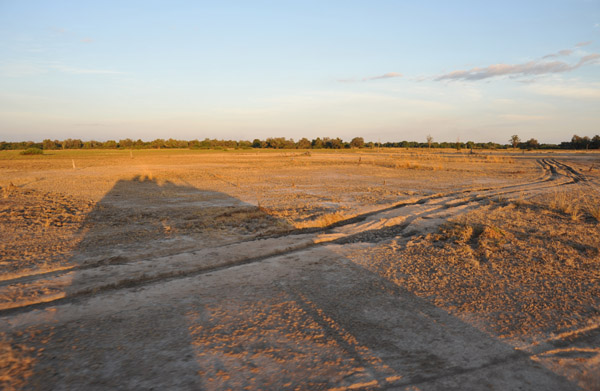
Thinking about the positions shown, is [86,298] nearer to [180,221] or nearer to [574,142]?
→ [180,221]

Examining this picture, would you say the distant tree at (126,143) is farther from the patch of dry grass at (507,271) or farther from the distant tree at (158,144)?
the patch of dry grass at (507,271)

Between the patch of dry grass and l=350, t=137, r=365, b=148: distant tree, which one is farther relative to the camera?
l=350, t=137, r=365, b=148: distant tree

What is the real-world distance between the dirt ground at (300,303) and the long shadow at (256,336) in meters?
0.02

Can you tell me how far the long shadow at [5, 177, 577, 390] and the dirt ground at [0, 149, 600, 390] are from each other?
18 millimetres

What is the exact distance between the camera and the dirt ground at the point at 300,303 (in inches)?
120

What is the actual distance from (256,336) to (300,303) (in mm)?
944

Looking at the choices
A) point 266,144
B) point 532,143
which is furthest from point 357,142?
point 532,143

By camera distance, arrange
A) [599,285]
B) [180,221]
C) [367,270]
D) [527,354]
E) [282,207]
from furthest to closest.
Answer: [282,207] → [180,221] → [367,270] → [599,285] → [527,354]

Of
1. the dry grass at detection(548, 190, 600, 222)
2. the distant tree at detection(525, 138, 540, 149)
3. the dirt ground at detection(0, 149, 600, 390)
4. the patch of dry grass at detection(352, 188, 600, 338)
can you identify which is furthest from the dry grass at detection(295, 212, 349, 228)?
the distant tree at detection(525, 138, 540, 149)

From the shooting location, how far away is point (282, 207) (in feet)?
38.1

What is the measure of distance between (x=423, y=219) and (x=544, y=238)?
9.39 feet

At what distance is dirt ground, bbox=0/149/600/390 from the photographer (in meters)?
3.05

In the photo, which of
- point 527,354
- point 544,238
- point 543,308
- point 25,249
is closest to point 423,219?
point 544,238

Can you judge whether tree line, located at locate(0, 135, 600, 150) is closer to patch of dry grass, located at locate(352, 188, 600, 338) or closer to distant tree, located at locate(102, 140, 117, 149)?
distant tree, located at locate(102, 140, 117, 149)
